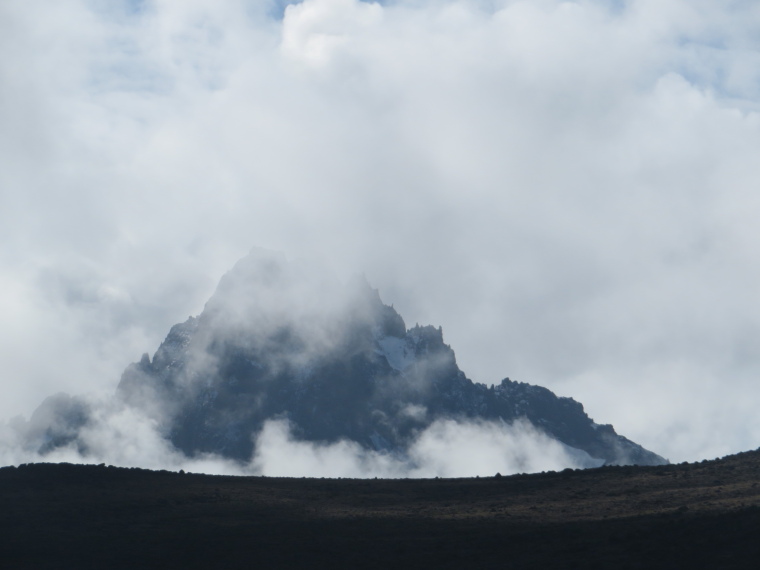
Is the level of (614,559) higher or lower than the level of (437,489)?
lower

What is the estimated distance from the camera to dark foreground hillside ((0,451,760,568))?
65.9 metres

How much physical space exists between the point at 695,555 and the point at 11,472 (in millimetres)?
58818

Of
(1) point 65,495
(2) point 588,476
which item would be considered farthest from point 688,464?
(1) point 65,495

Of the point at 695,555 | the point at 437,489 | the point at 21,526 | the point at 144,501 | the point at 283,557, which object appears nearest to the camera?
the point at 695,555

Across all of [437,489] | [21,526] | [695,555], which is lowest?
[695,555]

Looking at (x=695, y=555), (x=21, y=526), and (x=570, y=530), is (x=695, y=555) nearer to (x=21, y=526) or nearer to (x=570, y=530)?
(x=570, y=530)

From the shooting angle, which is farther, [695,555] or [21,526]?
[21,526]

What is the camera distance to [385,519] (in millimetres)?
76250

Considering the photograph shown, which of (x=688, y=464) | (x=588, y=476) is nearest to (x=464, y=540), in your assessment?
(x=588, y=476)

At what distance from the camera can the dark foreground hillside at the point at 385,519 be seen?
65.9 meters

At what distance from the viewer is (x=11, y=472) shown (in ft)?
295

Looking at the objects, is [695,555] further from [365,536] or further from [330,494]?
[330,494]

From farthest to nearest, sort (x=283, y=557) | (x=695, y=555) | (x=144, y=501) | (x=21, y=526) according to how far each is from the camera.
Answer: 1. (x=144, y=501)
2. (x=21, y=526)
3. (x=283, y=557)
4. (x=695, y=555)

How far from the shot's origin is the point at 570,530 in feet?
230
